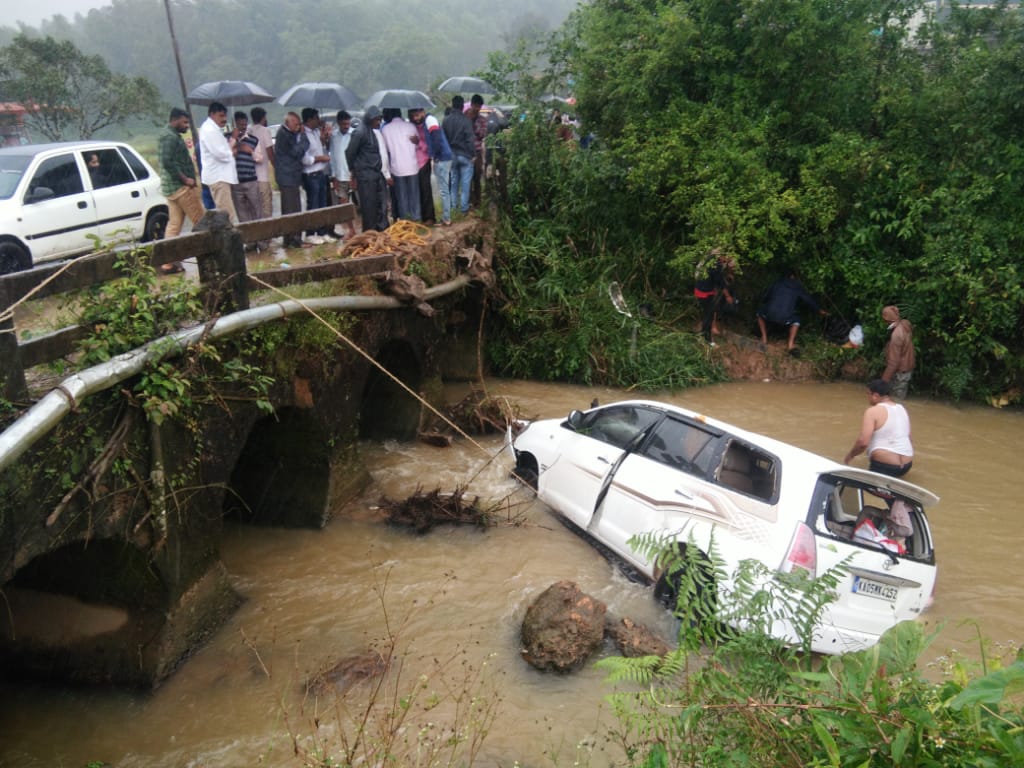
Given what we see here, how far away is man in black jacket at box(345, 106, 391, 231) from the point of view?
10.8 meters

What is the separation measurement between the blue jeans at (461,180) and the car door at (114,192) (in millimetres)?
4756

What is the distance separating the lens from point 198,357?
5863 millimetres

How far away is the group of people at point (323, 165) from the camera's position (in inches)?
391

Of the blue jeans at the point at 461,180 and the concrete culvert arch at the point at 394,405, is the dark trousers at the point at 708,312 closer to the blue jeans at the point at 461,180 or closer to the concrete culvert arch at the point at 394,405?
the blue jeans at the point at 461,180

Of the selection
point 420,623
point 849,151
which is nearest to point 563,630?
point 420,623

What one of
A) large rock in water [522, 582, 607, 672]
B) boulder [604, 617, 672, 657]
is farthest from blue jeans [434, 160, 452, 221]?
boulder [604, 617, 672, 657]

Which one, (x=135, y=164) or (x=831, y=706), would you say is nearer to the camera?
(x=831, y=706)

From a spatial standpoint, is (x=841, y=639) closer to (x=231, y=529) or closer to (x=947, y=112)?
(x=231, y=529)

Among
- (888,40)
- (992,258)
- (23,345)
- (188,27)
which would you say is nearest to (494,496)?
(23,345)

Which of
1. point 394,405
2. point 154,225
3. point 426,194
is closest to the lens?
point 394,405

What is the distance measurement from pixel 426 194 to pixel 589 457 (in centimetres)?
632

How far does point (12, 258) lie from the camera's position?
9.13m

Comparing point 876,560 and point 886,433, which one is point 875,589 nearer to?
point 876,560

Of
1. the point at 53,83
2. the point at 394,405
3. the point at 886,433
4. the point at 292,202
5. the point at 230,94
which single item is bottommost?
the point at 394,405
